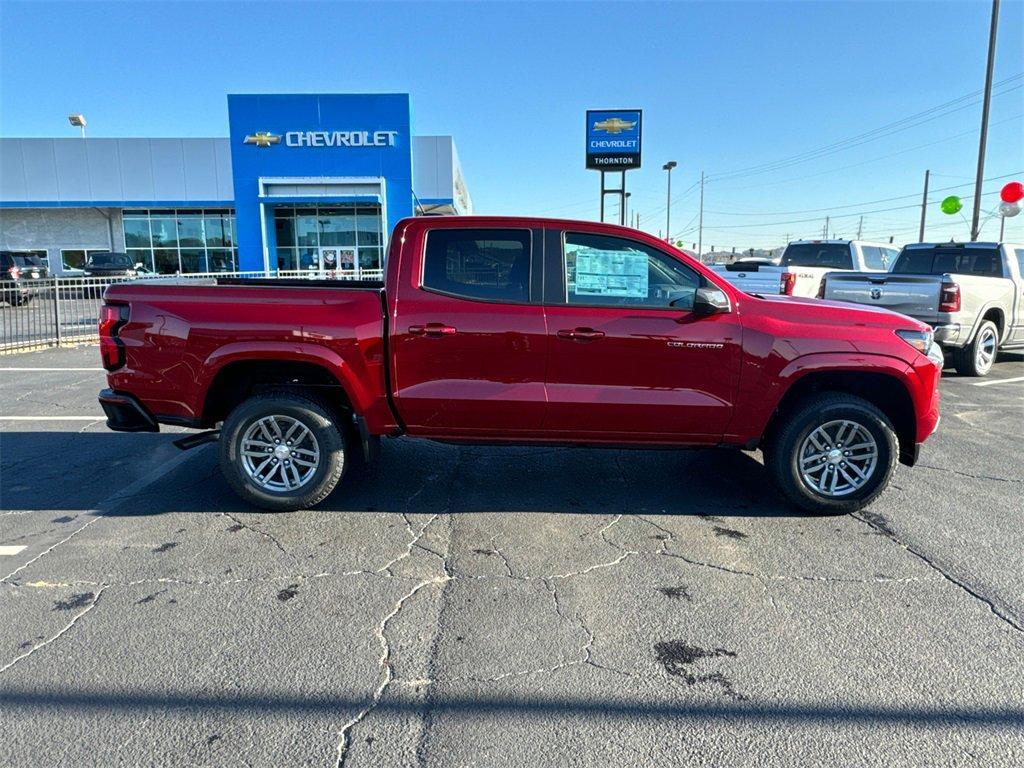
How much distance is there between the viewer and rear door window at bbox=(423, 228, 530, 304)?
14.6 ft

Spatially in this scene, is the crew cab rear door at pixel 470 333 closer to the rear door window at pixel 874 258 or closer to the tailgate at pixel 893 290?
the tailgate at pixel 893 290

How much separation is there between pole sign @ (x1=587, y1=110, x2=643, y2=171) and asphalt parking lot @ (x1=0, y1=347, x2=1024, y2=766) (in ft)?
60.7

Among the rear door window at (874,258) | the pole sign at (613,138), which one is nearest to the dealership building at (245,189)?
the pole sign at (613,138)

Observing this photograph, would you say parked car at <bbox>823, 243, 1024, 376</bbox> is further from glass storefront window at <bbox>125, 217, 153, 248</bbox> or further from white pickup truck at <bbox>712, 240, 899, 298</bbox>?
glass storefront window at <bbox>125, 217, 153, 248</bbox>

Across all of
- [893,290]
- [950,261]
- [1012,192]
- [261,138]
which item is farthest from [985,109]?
[261,138]

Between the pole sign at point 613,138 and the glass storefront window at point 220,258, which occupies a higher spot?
the pole sign at point 613,138

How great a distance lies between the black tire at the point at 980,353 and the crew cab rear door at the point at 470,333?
850 centimetres

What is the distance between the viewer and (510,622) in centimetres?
323

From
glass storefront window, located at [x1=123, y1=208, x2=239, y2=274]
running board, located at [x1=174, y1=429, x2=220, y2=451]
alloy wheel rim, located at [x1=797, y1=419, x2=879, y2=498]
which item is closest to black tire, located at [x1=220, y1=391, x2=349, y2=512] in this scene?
running board, located at [x1=174, y1=429, x2=220, y2=451]

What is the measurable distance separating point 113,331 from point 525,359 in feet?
9.09

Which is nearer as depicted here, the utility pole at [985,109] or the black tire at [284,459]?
the black tire at [284,459]

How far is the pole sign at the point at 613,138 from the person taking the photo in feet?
71.6

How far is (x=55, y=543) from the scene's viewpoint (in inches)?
162

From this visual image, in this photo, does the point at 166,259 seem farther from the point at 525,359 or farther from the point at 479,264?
the point at 525,359
